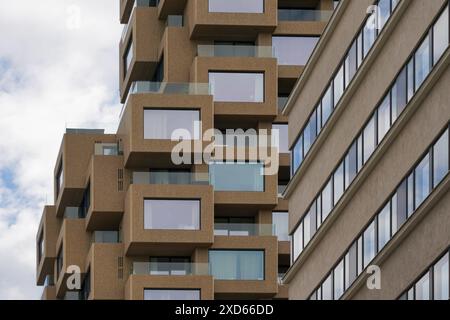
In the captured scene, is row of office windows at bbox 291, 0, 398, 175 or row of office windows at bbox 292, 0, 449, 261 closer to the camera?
row of office windows at bbox 292, 0, 449, 261

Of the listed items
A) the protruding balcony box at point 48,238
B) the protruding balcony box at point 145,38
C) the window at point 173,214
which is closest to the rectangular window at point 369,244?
the window at point 173,214

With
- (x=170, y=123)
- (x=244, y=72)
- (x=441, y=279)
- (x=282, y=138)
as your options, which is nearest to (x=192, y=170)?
(x=170, y=123)

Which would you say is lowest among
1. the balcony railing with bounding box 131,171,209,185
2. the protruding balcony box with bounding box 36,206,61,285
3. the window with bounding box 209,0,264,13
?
the balcony railing with bounding box 131,171,209,185

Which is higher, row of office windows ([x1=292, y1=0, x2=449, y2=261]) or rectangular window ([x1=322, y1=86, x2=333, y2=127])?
rectangular window ([x1=322, y1=86, x2=333, y2=127])

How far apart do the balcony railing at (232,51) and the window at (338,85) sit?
40812 mm

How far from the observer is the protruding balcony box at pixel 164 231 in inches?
3440

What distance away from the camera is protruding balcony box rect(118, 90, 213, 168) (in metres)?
89.1

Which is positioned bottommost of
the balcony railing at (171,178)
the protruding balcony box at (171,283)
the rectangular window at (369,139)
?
the rectangular window at (369,139)

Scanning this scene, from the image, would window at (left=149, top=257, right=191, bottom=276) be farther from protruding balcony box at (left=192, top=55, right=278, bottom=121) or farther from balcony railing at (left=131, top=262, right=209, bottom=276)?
protruding balcony box at (left=192, top=55, right=278, bottom=121)

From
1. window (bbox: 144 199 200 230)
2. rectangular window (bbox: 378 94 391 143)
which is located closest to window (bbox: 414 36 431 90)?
rectangular window (bbox: 378 94 391 143)

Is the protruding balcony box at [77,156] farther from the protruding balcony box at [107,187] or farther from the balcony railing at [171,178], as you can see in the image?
the balcony railing at [171,178]

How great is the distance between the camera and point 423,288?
40188mm

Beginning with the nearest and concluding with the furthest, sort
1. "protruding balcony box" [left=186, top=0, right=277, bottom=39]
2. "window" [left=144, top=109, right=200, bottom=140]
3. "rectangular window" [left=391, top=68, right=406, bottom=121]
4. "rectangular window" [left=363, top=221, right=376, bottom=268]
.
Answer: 1. "rectangular window" [left=391, top=68, right=406, bottom=121]
2. "rectangular window" [left=363, top=221, right=376, bottom=268]
3. "window" [left=144, top=109, right=200, bottom=140]
4. "protruding balcony box" [left=186, top=0, right=277, bottom=39]

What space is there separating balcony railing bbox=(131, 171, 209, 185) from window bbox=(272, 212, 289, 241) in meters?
5.24
